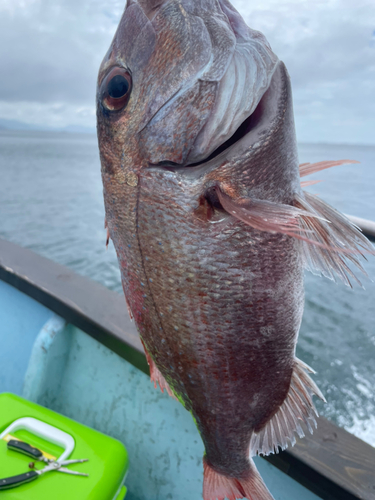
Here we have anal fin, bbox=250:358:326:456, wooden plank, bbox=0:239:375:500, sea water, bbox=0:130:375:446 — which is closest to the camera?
anal fin, bbox=250:358:326:456

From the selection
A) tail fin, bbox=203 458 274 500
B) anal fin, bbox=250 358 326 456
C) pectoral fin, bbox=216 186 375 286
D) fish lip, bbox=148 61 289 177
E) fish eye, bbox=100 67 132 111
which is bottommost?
tail fin, bbox=203 458 274 500

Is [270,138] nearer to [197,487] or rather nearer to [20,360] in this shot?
[197,487]

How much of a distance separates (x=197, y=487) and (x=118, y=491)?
0.37m

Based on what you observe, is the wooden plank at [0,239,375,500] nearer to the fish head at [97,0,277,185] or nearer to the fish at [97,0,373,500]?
the fish at [97,0,373,500]

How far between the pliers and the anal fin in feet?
2.89

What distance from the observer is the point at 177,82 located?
72cm

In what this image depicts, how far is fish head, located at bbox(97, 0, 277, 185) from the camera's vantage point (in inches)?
27.4

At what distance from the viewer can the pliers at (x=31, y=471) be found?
1.34 meters

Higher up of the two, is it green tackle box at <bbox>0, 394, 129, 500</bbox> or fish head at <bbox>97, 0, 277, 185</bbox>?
fish head at <bbox>97, 0, 277, 185</bbox>

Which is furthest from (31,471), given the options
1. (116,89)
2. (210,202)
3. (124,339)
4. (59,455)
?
(116,89)

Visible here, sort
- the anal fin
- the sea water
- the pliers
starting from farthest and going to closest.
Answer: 1. the sea water
2. the pliers
3. the anal fin

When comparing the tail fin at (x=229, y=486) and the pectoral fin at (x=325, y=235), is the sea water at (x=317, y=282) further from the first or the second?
the tail fin at (x=229, y=486)

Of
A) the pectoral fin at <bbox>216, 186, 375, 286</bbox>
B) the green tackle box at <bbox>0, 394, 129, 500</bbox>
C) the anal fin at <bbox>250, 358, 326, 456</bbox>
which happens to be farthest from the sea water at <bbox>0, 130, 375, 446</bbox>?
the green tackle box at <bbox>0, 394, 129, 500</bbox>

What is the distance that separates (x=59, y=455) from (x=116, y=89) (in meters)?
1.59
